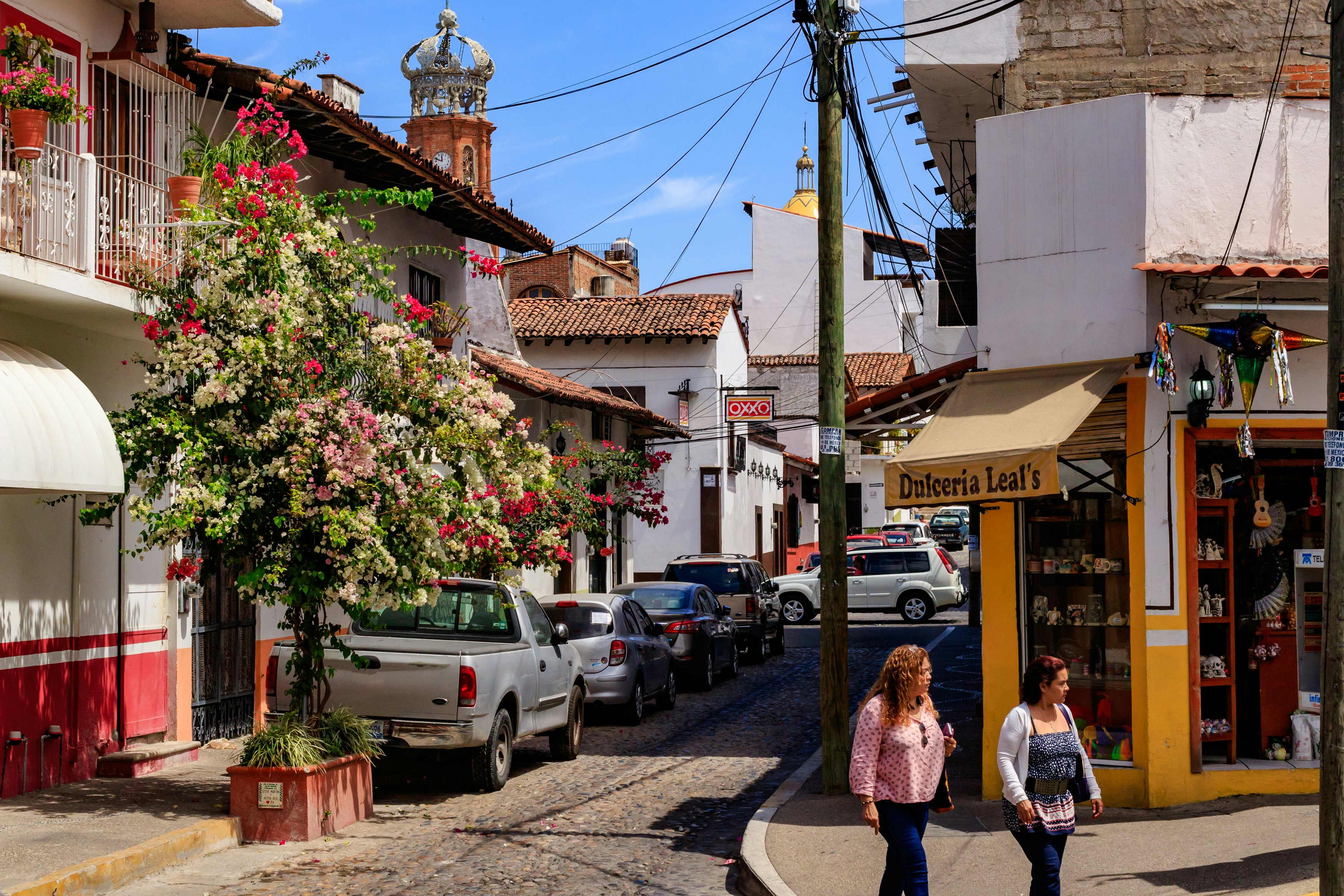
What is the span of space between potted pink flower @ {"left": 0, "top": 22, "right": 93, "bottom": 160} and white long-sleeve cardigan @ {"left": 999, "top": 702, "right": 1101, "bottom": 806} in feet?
27.3

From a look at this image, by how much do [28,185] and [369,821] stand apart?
18.7ft

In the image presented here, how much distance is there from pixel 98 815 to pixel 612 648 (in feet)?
22.9

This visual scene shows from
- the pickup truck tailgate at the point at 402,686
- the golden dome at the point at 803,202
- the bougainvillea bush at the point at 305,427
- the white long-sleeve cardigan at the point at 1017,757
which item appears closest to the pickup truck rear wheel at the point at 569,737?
the pickup truck tailgate at the point at 402,686

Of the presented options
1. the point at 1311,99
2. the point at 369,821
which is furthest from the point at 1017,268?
the point at 369,821

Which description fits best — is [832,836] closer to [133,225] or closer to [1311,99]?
[1311,99]

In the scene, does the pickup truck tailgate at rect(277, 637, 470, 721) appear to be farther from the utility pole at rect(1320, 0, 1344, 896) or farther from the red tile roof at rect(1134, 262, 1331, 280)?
the utility pole at rect(1320, 0, 1344, 896)

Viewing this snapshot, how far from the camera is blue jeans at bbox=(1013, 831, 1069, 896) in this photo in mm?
6617

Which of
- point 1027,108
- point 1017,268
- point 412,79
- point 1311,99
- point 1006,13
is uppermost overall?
point 412,79

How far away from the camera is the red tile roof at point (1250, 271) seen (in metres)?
10.0

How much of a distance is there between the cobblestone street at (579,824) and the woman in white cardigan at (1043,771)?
8.48 ft

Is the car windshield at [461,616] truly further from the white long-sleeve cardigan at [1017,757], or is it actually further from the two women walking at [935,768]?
the white long-sleeve cardigan at [1017,757]

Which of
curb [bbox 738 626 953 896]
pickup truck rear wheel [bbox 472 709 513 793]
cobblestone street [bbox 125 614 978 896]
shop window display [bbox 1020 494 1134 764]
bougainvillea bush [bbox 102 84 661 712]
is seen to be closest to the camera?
curb [bbox 738 626 953 896]

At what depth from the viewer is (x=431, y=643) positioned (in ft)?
39.3

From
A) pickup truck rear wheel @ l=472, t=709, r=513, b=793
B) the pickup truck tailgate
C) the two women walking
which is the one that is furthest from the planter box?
the two women walking
